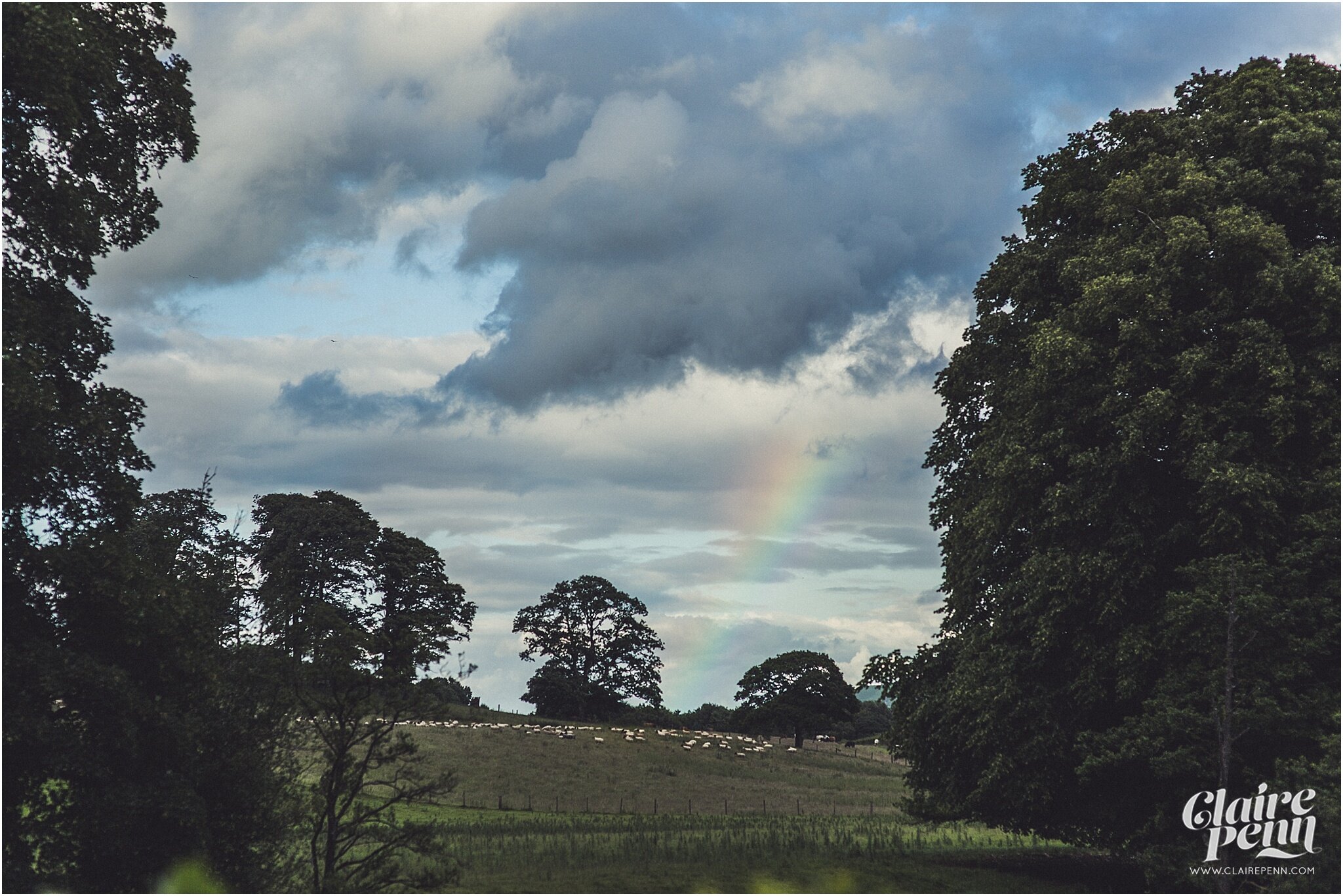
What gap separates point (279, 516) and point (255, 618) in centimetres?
5585

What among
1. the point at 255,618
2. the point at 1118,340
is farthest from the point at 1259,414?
the point at 255,618

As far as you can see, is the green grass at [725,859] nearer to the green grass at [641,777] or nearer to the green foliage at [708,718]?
the green grass at [641,777]

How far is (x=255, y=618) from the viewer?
24516mm

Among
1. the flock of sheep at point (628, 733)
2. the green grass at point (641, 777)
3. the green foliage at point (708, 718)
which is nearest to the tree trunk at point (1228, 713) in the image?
the green grass at point (641, 777)

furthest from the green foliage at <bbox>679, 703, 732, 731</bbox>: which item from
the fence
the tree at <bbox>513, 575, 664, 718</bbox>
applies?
the fence

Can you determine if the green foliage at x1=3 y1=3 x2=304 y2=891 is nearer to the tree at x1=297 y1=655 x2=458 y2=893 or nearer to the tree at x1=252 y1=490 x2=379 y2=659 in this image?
the tree at x1=297 y1=655 x2=458 y2=893

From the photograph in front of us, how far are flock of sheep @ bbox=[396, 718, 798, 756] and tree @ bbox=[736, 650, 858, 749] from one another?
6487mm

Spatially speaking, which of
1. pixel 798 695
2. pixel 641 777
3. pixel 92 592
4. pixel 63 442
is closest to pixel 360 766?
pixel 92 592

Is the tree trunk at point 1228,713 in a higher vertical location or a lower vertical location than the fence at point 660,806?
higher

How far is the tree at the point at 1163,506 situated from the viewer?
21266 mm

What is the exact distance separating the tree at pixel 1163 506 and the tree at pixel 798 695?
6250 centimetres

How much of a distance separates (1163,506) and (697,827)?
21329mm

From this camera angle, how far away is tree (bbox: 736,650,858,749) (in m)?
89.2

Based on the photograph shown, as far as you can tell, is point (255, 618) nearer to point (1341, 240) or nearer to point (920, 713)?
point (920, 713)
